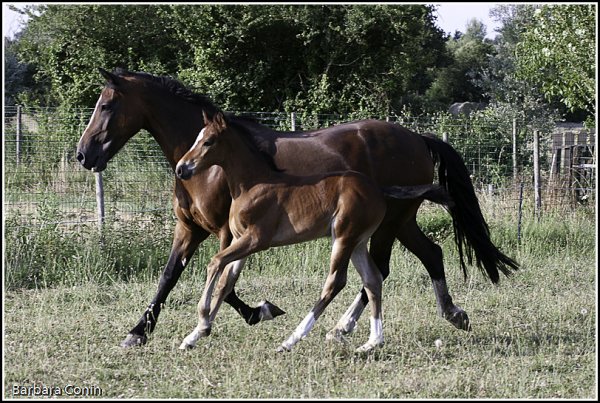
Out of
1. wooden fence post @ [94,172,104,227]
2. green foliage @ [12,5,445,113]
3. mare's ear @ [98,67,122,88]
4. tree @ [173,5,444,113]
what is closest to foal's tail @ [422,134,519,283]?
mare's ear @ [98,67,122,88]

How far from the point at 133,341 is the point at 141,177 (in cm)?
453

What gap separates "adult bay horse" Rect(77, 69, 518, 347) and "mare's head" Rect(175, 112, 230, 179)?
391 millimetres

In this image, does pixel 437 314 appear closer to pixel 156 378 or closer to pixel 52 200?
pixel 156 378

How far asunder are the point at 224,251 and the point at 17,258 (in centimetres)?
394

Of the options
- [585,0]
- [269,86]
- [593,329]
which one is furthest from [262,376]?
[269,86]

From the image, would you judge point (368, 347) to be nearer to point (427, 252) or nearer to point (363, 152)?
point (427, 252)

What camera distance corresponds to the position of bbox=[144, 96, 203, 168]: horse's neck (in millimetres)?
6488

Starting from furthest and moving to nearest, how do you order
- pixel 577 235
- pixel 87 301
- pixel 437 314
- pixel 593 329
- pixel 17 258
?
pixel 577 235
pixel 17 258
pixel 87 301
pixel 437 314
pixel 593 329

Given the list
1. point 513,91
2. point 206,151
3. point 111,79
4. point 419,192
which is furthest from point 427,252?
point 513,91

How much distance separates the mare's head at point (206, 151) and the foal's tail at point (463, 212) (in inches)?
82.1

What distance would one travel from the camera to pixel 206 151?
579 cm

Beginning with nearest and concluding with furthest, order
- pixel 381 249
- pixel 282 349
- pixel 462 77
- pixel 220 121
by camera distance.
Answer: pixel 282 349, pixel 220 121, pixel 381 249, pixel 462 77

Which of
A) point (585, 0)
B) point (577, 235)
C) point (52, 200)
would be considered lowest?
point (577, 235)

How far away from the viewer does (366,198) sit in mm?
5750
